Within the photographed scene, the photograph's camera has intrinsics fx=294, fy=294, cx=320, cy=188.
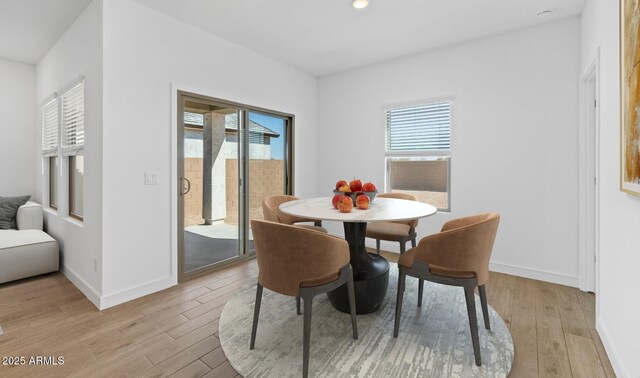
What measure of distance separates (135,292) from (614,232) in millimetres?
3603

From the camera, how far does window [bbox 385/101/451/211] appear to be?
368 cm

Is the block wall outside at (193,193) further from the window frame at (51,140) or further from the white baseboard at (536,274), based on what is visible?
the white baseboard at (536,274)

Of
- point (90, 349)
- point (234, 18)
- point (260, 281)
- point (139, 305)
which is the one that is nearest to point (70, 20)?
point (234, 18)

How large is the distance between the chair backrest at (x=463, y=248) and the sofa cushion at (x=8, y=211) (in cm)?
474

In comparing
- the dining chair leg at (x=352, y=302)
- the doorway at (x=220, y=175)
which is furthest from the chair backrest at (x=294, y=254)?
the doorway at (x=220, y=175)

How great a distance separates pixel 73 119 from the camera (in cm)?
303

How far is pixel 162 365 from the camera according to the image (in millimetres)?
1731

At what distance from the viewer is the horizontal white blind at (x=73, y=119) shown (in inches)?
113

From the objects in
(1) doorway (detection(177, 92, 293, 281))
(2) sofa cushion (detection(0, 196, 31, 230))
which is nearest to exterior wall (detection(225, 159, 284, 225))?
(1) doorway (detection(177, 92, 293, 281))

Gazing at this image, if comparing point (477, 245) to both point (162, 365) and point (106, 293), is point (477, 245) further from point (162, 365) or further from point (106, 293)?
point (106, 293)

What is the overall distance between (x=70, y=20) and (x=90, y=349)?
3.10m

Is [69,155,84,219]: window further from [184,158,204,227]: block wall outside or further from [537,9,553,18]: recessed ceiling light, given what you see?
[537,9,553,18]: recessed ceiling light

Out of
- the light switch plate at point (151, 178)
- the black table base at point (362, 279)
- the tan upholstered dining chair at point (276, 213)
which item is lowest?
the black table base at point (362, 279)

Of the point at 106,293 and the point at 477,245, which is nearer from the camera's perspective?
the point at 477,245
